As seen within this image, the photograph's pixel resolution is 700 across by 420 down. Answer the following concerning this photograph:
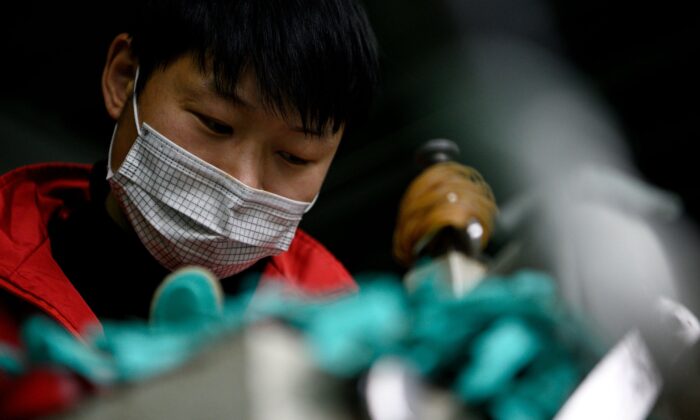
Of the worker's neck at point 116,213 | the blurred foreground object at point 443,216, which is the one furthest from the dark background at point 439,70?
the blurred foreground object at point 443,216

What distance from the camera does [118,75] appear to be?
1.02 metres

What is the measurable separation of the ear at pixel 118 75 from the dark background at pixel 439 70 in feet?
2.94

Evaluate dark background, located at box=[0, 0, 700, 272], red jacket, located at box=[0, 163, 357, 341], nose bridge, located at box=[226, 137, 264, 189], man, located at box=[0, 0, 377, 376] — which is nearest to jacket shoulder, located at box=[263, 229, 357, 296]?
red jacket, located at box=[0, 163, 357, 341]

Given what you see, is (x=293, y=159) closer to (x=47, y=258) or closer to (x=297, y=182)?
(x=297, y=182)

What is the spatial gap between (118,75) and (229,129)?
275 millimetres

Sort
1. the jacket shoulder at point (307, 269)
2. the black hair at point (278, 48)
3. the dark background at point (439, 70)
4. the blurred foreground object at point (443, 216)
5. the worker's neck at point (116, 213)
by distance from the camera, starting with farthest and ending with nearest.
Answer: the dark background at point (439, 70)
the jacket shoulder at point (307, 269)
the worker's neck at point (116, 213)
the black hair at point (278, 48)
the blurred foreground object at point (443, 216)

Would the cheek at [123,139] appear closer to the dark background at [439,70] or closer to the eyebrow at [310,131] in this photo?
the eyebrow at [310,131]

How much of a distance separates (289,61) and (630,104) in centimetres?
162

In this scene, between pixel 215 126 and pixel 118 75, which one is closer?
pixel 215 126

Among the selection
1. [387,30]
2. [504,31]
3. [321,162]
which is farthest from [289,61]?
[504,31]

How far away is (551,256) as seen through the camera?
2.03 feet

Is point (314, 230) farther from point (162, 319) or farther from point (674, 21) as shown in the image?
point (162, 319)

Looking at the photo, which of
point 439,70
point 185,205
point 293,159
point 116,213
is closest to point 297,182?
point 293,159

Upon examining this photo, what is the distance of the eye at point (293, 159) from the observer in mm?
890
